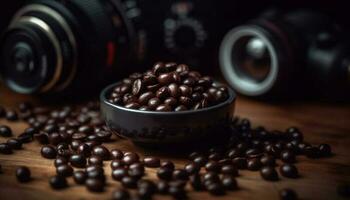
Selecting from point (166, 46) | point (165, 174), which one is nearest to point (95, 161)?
point (165, 174)

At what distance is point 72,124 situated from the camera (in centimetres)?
104

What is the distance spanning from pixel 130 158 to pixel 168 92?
0.45 ft

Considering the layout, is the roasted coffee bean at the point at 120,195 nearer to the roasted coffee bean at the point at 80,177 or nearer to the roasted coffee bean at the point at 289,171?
the roasted coffee bean at the point at 80,177

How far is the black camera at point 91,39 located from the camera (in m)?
1.12

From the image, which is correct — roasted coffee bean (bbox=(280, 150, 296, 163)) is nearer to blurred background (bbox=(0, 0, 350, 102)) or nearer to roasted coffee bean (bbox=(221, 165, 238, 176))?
roasted coffee bean (bbox=(221, 165, 238, 176))

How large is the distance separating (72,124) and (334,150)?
54cm

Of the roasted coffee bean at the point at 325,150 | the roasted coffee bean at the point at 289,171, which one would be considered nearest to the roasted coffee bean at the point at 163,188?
the roasted coffee bean at the point at 289,171

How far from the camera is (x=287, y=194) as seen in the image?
2.37ft

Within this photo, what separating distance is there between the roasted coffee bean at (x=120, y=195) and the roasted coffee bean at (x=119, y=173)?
0.07 m

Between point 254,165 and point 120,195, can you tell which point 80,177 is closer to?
point 120,195

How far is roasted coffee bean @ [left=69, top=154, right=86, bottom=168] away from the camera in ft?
2.77

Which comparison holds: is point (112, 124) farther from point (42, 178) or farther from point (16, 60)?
point (16, 60)

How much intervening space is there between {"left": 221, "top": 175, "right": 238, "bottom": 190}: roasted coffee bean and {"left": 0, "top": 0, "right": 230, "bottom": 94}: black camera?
52 centimetres

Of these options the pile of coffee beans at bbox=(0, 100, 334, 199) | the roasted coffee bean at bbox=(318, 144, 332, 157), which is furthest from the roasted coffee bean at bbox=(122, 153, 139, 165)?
the roasted coffee bean at bbox=(318, 144, 332, 157)
